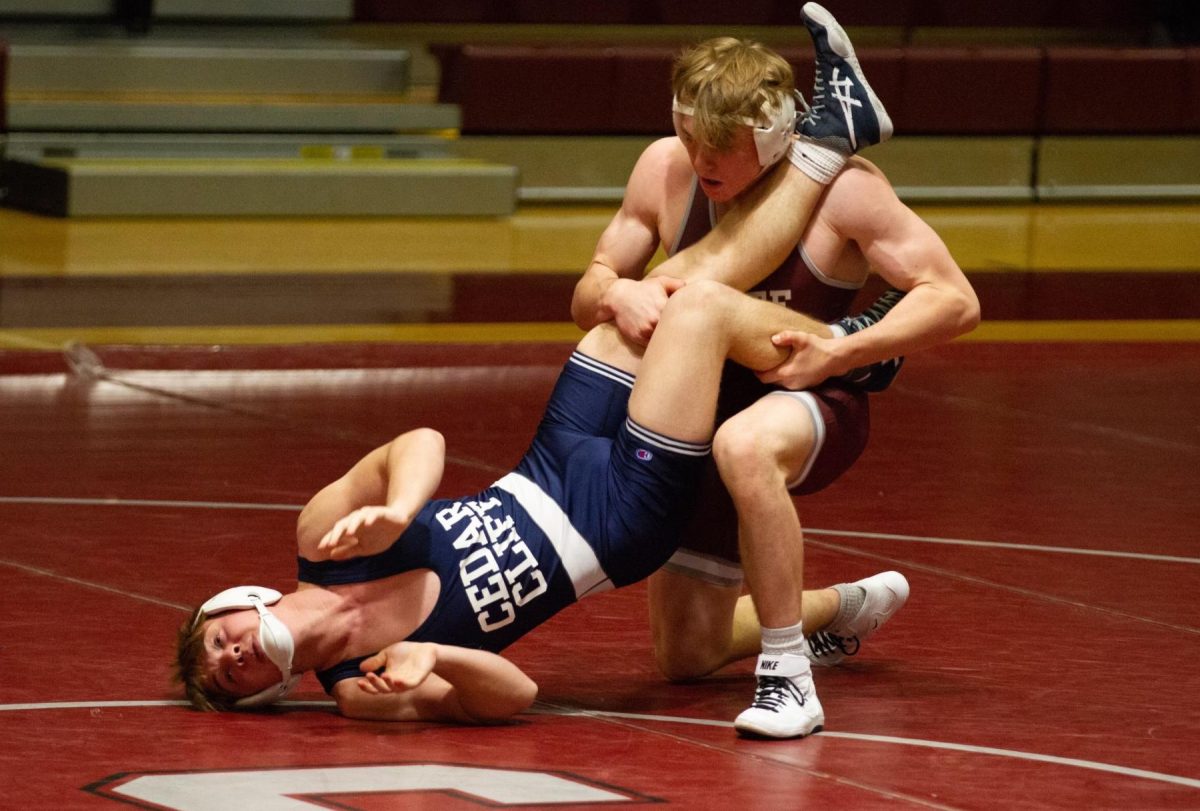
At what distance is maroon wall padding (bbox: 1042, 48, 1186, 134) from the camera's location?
11656mm

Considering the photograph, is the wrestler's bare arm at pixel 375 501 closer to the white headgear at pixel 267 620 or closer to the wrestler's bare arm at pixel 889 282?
the white headgear at pixel 267 620

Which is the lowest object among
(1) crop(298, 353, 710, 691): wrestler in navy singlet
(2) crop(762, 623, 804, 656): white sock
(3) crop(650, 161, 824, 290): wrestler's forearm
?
(2) crop(762, 623, 804, 656): white sock

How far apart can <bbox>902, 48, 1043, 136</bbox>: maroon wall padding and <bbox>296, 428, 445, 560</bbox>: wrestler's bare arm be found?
8.08 m

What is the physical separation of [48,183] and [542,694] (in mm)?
6674

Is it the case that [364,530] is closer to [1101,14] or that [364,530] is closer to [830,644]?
[830,644]

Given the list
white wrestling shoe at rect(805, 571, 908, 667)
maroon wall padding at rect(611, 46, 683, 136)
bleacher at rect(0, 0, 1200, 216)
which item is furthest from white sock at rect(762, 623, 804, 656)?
maroon wall padding at rect(611, 46, 683, 136)

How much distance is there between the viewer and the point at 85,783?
3.19 metres

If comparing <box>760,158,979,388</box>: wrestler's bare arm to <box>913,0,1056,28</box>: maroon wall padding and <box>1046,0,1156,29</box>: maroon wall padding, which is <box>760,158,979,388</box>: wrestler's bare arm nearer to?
<box>913,0,1056,28</box>: maroon wall padding

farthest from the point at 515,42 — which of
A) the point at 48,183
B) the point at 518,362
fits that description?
the point at 518,362

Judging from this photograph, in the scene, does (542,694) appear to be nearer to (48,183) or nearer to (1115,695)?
(1115,695)

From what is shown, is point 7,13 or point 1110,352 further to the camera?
point 7,13

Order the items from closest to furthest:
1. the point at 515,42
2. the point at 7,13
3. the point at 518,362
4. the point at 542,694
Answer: the point at 542,694 → the point at 518,362 → the point at 7,13 → the point at 515,42

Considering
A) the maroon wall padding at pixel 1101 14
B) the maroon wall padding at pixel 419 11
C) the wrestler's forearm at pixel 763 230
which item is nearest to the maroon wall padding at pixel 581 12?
the maroon wall padding at pixel 419 11

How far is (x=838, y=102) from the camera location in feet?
12.4
